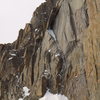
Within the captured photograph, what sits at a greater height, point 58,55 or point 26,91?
point 58,55

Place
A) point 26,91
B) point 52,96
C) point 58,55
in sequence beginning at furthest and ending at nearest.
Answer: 1. point 26,91
2. point 58,55
3. point 52,96

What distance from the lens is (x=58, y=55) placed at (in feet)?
150

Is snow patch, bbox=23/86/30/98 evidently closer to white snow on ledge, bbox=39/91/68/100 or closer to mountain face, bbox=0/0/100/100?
mountain face, bbox=0/0/100/100

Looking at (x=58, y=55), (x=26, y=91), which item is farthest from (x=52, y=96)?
(x=26, y=91)

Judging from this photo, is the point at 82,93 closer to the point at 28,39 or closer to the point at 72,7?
the point at 72,7

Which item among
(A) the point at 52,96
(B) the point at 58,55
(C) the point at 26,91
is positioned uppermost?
(B) the point at 58,55

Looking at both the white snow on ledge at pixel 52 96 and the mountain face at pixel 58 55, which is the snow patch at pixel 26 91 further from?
the white snow on ledge at pixel 52 96

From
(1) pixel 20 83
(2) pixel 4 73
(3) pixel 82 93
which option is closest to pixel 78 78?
(3) pixel 82 93

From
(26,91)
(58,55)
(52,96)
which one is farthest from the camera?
(26,91)

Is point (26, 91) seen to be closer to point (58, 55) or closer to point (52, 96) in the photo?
point (52, 96)

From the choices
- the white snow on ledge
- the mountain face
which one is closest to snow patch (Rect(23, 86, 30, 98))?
the mountain face

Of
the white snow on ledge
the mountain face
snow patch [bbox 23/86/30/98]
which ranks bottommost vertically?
the white snow on ledge

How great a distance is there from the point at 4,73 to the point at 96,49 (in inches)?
1080

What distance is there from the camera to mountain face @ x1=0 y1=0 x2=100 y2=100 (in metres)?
34.4
